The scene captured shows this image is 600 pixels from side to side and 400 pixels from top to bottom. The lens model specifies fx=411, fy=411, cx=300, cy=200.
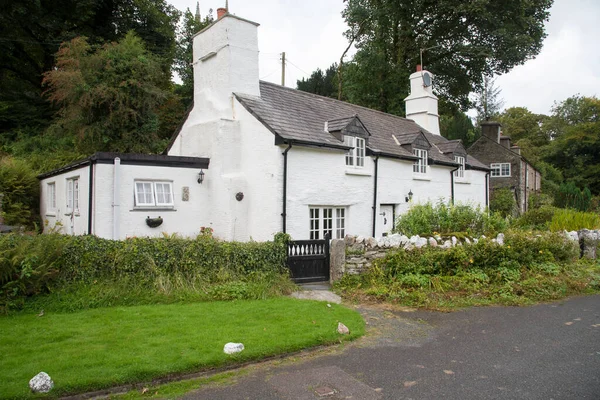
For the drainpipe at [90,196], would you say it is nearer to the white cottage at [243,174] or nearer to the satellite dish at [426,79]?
the white cottage at [243,174]

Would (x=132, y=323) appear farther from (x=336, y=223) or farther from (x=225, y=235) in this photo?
(x=336, y=223)

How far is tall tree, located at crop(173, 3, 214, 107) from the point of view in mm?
34594

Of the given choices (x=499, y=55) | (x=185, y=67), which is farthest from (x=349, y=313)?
(x=185, y=67)

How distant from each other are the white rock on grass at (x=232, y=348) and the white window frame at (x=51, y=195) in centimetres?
1353

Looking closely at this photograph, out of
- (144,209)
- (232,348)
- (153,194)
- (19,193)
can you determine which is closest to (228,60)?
(153,194)

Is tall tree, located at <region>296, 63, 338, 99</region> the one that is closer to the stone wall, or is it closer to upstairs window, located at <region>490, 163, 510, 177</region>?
upstairs window, located at <region>490, 163, 510, 177</region>

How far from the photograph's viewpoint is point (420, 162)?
1994 cm

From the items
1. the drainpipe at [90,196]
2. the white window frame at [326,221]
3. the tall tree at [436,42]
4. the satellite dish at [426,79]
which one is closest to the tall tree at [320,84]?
the tall tree at [436,42]

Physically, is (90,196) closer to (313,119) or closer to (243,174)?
(243,174)

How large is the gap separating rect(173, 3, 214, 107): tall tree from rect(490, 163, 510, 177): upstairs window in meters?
25.2

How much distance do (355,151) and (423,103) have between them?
41.0ft

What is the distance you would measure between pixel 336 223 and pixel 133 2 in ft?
81.2

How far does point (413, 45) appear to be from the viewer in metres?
33.8

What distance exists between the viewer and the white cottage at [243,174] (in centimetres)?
1325
